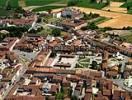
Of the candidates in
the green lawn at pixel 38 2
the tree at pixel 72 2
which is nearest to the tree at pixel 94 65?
the tree at pixel 72 2

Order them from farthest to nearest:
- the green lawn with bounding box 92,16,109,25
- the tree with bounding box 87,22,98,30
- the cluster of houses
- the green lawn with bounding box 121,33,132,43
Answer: the green lawn with bounding box 92,16,109,25 → the tree with bounding box 87,22,98,30 → the green lawn with bounding box 121,33,132,43 → the cluster of houses

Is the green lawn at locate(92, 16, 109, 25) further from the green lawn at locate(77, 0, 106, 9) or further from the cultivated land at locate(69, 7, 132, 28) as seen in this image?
the green lawn at locate(77, 0, 106, 9)

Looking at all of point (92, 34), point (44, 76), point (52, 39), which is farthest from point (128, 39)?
point (44, 76)

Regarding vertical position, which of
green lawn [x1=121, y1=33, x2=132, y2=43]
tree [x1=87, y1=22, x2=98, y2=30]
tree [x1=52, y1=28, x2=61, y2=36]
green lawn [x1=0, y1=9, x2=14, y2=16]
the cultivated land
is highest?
green lawn [x1=0, y1=9, x2=14, y2=16]

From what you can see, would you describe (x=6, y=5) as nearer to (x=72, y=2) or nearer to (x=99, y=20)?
(x=72, y=2)

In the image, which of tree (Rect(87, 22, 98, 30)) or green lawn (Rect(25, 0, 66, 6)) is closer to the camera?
tree (Rect(87, 22, 98, 30))

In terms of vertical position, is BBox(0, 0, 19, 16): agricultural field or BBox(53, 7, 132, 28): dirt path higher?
BBox(0, 0, 19, 16): agricultural field

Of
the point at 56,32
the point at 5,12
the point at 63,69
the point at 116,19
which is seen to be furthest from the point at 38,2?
the point at 63,69

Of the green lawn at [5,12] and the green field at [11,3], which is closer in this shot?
the green lawn at [5,12]

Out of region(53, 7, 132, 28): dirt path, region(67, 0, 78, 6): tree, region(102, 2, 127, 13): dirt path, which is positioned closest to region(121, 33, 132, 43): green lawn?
region(53, 7, 132, 28): dirt path

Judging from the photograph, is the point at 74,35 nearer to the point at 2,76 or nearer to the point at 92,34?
the point at 92,34

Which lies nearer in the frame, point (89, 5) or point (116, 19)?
point (116, 19)

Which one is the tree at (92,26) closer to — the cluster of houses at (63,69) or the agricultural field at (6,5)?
the cluster of houses at (63,69)

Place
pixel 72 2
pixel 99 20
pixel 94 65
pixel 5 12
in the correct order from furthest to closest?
pixel 72 2 → pixel 5 12 → pixel 99 20 → pixel 94 65
